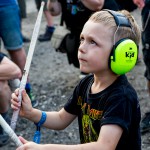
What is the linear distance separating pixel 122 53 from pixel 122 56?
18 mm

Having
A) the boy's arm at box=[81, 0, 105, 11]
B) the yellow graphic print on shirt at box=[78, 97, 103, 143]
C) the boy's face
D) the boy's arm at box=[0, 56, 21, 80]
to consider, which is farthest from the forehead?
the boy's arm at box=[81, 0, 105, 11]

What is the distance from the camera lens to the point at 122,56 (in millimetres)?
1973

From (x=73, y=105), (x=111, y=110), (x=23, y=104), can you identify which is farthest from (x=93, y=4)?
(x=111, y=110)

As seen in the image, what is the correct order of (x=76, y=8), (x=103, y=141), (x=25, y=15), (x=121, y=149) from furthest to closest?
1. (x=25, y=15)
2. (x=76, y=8)
3. (x=121, y=149)
4. (x=103, y=141)

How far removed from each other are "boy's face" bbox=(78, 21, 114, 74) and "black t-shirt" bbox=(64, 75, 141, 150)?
0.15m

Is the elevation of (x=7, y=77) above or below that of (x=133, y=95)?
below

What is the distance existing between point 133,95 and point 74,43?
2.57m

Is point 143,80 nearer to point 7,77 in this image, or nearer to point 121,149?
point 7,77

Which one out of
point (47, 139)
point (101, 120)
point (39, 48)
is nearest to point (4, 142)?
point (47, 139)

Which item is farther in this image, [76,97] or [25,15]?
[25,15]

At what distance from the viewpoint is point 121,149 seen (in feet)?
6.88

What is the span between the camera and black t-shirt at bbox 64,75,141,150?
1938 mm

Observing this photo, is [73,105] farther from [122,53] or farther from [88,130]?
[122,53]

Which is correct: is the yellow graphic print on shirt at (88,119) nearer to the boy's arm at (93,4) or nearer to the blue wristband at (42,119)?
the blue wristband at (42,119)
